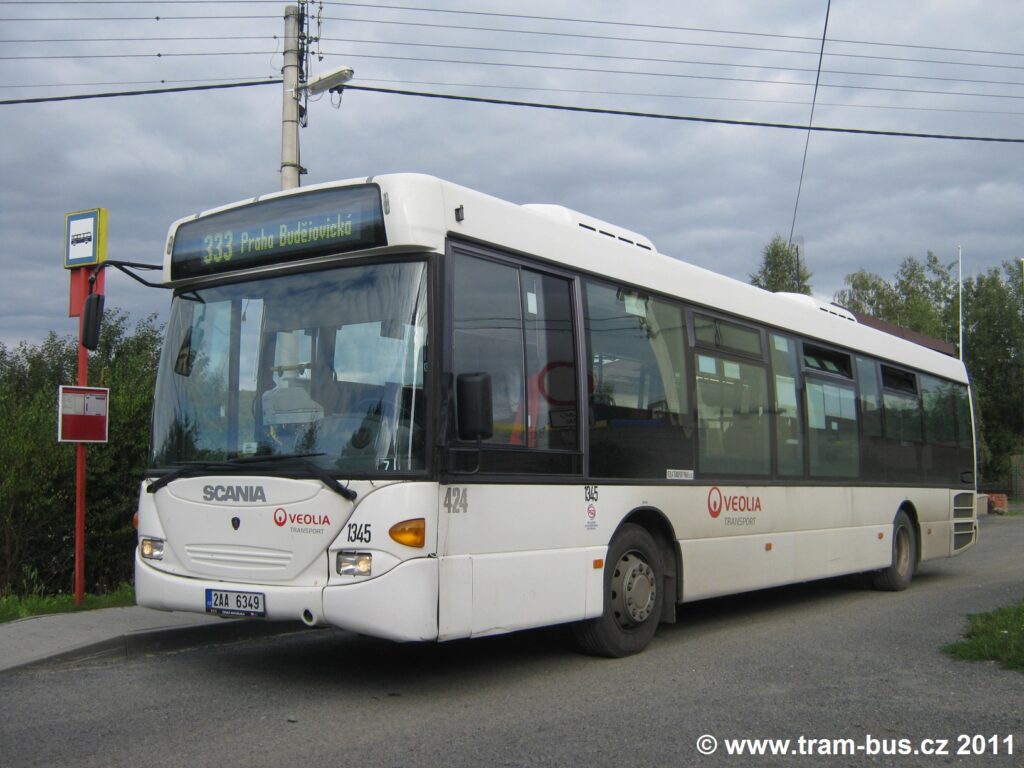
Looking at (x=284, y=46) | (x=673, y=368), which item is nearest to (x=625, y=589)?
(x=673, y=368)

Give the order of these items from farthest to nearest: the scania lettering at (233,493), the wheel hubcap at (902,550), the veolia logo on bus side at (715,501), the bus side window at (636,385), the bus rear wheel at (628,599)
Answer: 1. the wheel hubcap at (902,550)
2. the veolia logo on bus side at (715,501)
3. the bus side window at (636,385)
4. the bus rear wheel at (628,599)
5. the scania lettering at (233,493)

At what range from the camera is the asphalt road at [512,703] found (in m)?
5.17

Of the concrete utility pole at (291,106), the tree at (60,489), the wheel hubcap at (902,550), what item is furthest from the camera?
the concrete utility pole at (291,106)

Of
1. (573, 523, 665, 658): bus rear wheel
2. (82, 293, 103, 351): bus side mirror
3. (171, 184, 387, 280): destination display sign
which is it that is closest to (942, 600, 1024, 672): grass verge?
(573, 523, 665, 658): bus rear wheel

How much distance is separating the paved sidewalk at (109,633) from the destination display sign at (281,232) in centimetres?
272

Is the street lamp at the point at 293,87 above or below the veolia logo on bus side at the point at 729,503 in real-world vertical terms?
above

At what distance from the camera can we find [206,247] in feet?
23.9

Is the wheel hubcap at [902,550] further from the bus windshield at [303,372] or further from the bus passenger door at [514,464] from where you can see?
the bus windshield at [303,372]

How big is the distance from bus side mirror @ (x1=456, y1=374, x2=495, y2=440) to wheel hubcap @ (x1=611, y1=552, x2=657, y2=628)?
7.05 feet

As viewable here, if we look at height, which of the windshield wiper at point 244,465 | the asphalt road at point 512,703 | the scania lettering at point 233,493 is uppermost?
the windshield wiper at point 244,465

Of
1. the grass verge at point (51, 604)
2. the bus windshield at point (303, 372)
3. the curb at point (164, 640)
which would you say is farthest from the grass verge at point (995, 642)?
the grass verge at point (51, 604)

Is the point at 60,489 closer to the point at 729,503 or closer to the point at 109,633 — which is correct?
the point at 109,633

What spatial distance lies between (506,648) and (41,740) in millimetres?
3763

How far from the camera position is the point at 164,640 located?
804cm
